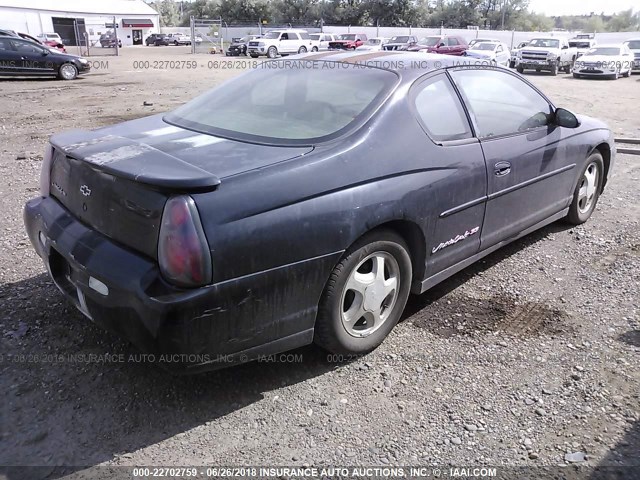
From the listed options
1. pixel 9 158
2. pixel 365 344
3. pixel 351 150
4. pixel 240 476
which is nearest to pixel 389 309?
pixel 365 344

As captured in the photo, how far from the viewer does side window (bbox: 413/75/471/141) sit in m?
3.26

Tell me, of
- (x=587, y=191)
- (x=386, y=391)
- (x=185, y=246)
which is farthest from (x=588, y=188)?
(x=185, y=246)

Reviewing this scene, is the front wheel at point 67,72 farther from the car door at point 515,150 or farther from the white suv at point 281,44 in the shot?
the car door at point 515,150

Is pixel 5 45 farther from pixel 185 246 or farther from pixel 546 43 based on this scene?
pixel 546 43

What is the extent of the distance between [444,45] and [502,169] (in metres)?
27.6

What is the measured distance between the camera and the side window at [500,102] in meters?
3.64

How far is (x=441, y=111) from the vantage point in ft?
11.2

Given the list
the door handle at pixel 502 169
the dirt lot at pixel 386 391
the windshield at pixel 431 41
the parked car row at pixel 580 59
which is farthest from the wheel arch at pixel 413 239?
the windshield at pixel 431 41

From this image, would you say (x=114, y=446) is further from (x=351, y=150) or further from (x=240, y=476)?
(x=351, y=150)

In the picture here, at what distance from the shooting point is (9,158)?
24.5 ft

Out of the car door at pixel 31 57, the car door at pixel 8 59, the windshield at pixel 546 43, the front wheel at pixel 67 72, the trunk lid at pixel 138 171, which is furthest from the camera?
the windshield at pixel 546 43

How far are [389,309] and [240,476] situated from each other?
1.29 meters

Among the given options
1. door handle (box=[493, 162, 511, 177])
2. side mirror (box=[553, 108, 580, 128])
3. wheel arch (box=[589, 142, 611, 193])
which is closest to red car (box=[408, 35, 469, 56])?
wheel arch (box=[589, 142, 611, 193])

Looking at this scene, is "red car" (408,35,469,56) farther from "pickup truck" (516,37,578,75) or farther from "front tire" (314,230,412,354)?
"front tire" (314,230,412,354)
